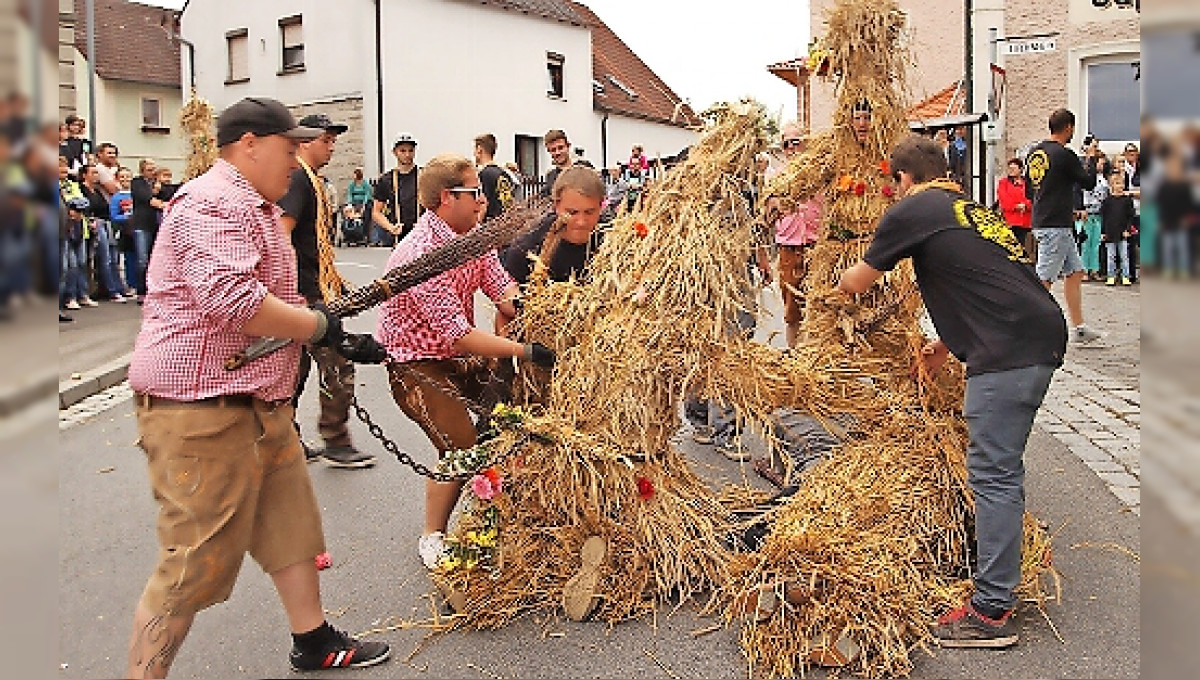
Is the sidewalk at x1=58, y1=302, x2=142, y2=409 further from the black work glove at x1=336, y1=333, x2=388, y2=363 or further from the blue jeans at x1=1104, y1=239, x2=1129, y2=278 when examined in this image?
the blue jeans at x1=1104, y1=239, x2=1129, y2=278

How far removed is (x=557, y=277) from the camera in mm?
5152

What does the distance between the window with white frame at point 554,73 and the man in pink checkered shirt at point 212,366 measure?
35.0 m

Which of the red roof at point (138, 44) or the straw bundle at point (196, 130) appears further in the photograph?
the red roof at point (138, 44)

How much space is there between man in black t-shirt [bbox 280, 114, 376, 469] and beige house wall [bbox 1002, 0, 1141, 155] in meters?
16.6

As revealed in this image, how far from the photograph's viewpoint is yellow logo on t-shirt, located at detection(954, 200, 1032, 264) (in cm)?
390

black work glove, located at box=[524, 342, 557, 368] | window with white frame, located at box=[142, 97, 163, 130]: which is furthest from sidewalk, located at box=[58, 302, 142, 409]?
window with white frame, located at box=[142, 97, 163, 130]

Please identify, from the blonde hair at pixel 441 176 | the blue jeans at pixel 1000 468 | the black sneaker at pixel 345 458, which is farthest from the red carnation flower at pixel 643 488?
the black sneaker at pixel 345 458

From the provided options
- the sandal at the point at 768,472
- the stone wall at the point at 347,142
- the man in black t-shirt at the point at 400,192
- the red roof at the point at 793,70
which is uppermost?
the stone wall at the point at 347,142

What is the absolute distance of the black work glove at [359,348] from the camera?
356cm

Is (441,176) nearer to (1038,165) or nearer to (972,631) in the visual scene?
(972,631)

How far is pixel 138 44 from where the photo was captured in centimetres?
3506
